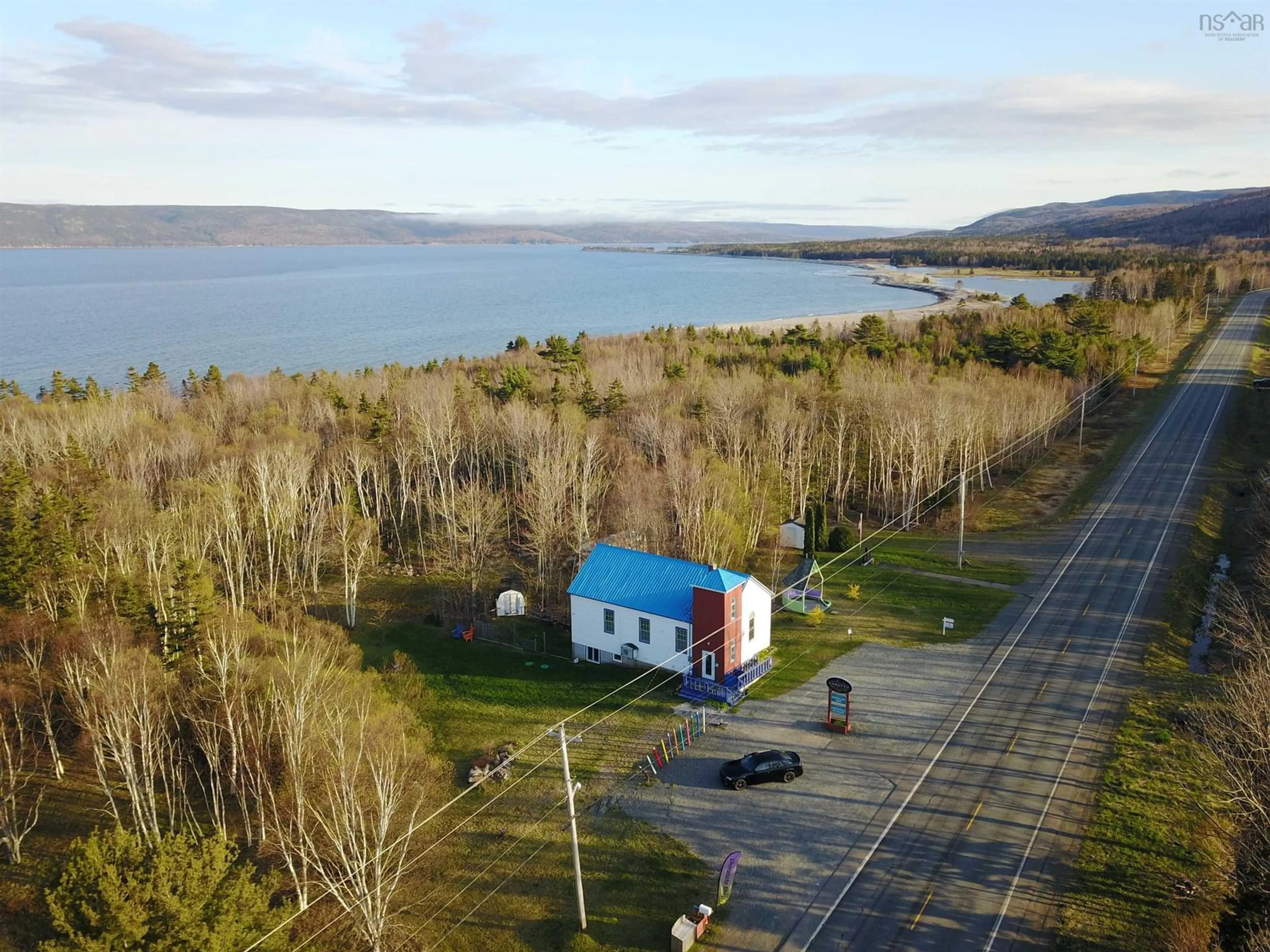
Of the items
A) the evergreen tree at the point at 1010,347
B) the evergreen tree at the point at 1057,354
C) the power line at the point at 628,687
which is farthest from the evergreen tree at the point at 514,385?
the evergreen tree at the point at 1057,354

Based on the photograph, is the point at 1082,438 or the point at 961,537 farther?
the point at 1082,438

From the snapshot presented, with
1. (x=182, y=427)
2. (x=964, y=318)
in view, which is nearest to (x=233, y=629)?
(x=182, y=427)

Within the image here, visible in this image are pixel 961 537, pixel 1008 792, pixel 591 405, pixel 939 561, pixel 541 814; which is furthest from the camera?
pixel 591 405

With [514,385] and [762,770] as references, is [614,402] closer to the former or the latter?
[514,385]

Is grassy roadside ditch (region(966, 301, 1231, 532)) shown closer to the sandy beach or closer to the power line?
the power line

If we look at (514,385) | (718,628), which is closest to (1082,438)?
(514,385)

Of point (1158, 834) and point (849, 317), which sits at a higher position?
point (849, 317)

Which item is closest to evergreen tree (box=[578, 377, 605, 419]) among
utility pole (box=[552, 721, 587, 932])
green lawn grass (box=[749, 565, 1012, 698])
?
green lawn grass (box=[749, 565, 1012, 698])

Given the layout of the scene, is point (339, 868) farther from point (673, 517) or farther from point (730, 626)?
point (673, 517)
